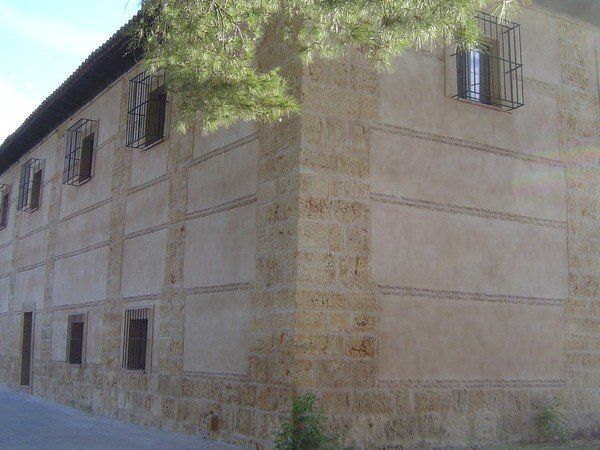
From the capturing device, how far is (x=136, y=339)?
35.9ft

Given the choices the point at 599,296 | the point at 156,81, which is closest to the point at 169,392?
the point at 156,81

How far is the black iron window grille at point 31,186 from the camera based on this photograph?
16.5 metres

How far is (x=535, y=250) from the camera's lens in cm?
906

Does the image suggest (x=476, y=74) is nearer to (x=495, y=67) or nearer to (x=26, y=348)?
(x=495, y=67)

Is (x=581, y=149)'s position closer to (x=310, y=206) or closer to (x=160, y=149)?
(x=310, y=206)

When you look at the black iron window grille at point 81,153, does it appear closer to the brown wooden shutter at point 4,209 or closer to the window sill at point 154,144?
the window sill at point 154,144

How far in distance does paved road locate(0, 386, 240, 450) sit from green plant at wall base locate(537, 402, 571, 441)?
11.8 ft

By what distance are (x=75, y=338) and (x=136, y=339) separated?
9.22ft

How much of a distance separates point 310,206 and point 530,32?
4.18 m

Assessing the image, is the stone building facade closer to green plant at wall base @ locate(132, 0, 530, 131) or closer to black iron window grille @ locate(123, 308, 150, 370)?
black iron window grille @ locate(123, 308, 150, 370)

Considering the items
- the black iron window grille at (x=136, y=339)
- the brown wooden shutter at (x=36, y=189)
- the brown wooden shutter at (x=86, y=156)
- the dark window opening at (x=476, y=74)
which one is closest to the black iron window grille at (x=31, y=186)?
the brown wooden shutter at (x=36, y=189)

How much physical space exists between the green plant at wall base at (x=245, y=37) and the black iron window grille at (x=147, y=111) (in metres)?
3.66

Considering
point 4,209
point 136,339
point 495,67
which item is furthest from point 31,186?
point 495,67

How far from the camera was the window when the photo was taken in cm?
1292
